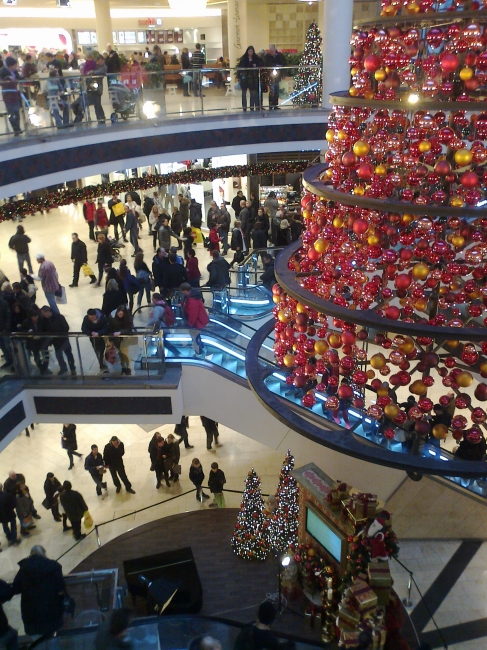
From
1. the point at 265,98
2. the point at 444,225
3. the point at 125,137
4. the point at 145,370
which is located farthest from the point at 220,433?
the point at 444,225

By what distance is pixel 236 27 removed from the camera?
67.5 feet

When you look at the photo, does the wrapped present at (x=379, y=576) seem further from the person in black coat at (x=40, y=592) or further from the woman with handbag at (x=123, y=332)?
the woman with handbag at (x=123, y=332)

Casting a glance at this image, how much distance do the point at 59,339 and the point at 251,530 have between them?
3780mm

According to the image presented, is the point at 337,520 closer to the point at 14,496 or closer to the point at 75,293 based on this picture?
the point at 14,496

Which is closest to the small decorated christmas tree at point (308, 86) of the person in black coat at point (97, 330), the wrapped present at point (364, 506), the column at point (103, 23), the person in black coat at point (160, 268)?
the person in black coat at point (160, 268)

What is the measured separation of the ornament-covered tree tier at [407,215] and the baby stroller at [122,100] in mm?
8855

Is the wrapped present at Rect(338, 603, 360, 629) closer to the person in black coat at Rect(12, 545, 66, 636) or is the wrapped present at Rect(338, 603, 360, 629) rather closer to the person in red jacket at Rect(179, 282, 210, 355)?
the person in black coat at Rect(12, 545, 66, 636)

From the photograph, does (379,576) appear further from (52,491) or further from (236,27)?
(236,27)

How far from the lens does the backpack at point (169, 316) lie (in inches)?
370

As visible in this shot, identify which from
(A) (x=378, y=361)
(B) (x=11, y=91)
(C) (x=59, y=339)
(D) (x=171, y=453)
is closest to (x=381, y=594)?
(A) (x=378, y=361)

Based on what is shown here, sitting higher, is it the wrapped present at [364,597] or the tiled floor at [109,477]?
the wrapped present at [364,597]

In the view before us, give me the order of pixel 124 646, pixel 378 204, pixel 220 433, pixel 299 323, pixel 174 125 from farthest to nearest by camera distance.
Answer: pixel 174 125, pixel 220 433, pixel 124 646, pixel 299 323, pixel 378 204

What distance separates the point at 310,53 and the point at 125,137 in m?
5.69

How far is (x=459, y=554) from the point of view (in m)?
8.00
